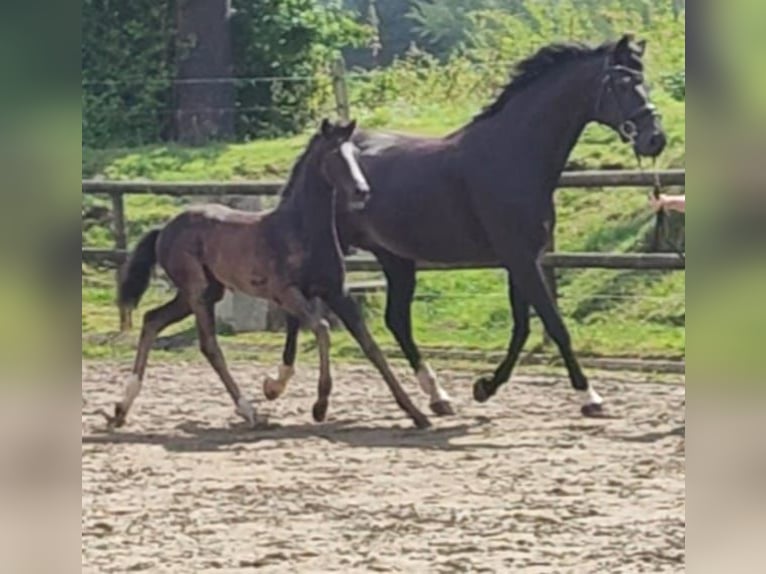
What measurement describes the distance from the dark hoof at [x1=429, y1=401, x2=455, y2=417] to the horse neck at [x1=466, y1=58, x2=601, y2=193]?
0.97 metres

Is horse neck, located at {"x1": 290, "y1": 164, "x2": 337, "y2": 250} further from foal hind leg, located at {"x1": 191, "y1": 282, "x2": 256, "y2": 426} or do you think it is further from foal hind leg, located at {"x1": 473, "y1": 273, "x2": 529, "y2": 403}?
foal hind leg, located at {"x1": 473, "y1": 273, "x2": 529, "y2": 403}

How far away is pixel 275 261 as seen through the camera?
5.73 metres

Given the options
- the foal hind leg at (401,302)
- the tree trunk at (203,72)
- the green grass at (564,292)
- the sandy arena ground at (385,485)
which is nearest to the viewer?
the sandy arena ground at (385,485)

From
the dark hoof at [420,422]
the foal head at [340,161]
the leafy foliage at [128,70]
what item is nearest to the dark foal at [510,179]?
the dark hoof at [420,422]

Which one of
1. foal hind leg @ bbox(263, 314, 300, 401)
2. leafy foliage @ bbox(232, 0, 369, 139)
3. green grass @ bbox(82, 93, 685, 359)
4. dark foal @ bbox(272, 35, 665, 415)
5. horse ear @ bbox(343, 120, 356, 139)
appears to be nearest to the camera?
horse ear @ bbox(343, 120, 356, 139)

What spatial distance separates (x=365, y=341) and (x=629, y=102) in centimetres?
135

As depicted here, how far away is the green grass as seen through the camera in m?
8.18

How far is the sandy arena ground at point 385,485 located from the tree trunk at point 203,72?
5900 mm

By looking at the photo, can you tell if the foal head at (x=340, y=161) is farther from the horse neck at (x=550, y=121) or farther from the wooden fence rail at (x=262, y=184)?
the wooden fence rail at (x=262, y=184)

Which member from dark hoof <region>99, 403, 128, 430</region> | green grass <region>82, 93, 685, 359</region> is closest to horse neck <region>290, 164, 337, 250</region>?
dark hoof <region>99, 403, 128, 430</region>

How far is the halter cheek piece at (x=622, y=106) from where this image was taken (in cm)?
558

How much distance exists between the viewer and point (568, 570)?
3553mm

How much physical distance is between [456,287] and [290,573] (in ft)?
19.1
